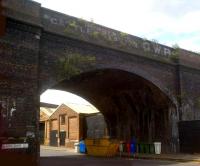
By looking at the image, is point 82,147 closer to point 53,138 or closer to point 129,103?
point 129,103

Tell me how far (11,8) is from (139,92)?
12.0 meters

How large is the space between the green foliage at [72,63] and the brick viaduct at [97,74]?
0.04 m

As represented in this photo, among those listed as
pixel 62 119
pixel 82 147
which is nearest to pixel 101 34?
pixel 82 147

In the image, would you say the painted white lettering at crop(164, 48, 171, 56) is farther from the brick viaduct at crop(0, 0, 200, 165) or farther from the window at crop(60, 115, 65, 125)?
the window at crop(60, 115, 65, 125)

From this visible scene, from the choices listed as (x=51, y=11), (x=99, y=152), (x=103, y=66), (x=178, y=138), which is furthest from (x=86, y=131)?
(x=51, y=11)

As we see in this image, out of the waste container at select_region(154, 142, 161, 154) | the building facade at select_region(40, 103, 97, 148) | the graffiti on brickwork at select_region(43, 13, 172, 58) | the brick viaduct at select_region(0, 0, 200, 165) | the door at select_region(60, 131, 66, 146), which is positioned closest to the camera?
the brick viaduct at select_region(0, 0, 200, 165)

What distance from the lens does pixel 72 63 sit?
15672 millimetres

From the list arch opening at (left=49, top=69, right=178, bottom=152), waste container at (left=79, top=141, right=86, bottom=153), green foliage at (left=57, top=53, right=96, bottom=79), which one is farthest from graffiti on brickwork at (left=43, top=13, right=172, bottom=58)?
waste container at (left=79, top=141, right=86, bottom=153)

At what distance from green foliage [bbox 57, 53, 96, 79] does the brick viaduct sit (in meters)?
0.04

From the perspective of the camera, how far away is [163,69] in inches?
840

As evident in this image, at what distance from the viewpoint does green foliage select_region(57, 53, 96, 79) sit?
15195 mm

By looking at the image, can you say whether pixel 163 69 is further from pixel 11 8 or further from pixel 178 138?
pixel 11 8

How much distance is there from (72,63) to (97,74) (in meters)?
3.42

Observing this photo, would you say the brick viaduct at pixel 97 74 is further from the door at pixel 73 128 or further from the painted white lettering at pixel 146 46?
the door at pixel 73 128
